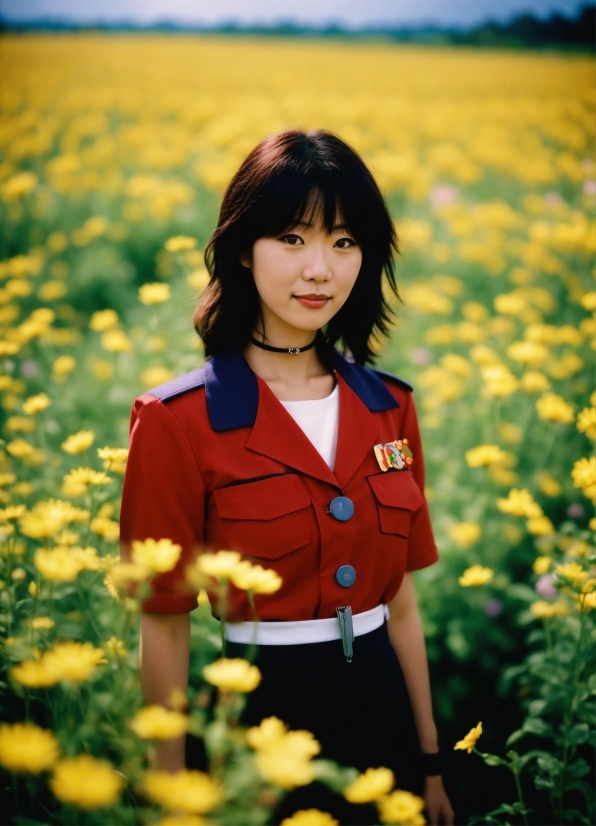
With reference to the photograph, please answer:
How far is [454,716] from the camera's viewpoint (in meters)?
1.97

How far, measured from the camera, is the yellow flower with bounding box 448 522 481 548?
202 cm

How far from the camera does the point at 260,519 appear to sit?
3.83ft

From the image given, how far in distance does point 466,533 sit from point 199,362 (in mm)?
978

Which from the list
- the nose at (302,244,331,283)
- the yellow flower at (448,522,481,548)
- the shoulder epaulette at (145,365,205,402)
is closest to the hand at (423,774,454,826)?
the yellow flower at (448,522,481,548)

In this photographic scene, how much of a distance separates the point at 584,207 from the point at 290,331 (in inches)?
127

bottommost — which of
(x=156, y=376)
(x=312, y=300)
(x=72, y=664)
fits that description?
(x=72, y=664)

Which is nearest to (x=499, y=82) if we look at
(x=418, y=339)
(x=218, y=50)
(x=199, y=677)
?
(x=218, y=50)

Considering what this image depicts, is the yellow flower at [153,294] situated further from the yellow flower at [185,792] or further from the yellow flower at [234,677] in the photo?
the yellow flower at [185,792]

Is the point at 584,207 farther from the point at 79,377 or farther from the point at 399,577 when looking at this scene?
the point at 399,577

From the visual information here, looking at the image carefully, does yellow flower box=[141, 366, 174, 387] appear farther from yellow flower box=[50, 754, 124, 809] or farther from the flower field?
yellow flower box=[50, 754, 124, 809]

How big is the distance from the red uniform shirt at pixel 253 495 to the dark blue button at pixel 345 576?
0.04 feet

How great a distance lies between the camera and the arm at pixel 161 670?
114cm

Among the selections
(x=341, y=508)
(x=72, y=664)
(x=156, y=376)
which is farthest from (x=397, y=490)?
(x=156, y=376)

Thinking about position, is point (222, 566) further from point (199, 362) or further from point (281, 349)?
point (199, 362)
